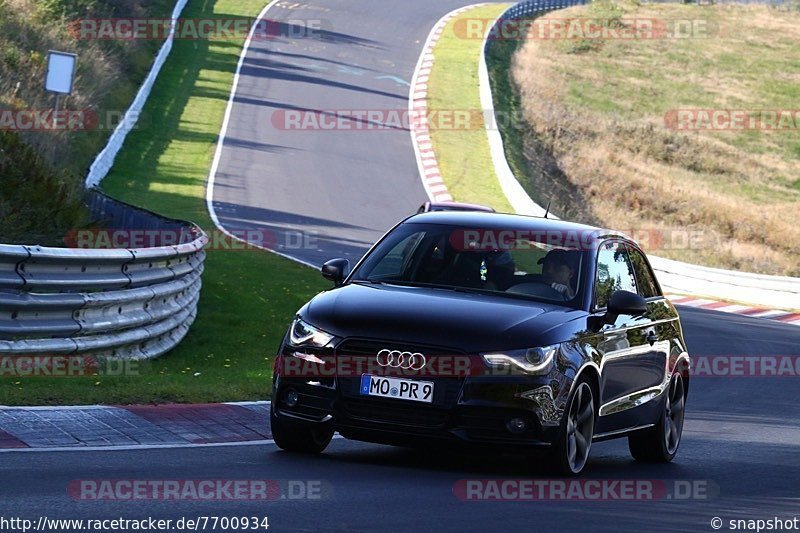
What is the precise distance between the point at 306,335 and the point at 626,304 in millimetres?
2121

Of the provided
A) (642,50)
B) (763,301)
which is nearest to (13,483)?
(763,301)

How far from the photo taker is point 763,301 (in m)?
31.2

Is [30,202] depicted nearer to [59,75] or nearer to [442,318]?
[59,75]

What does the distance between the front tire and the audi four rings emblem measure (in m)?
0.96

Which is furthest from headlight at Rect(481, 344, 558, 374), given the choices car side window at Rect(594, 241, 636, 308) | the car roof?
the car roof

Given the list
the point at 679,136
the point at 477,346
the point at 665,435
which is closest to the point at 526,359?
the point at 477,346

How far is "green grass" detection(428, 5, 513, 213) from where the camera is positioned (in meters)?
39.2

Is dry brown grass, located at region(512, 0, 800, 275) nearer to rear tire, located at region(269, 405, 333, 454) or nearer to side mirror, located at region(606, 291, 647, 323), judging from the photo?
side mirror, located at region(606, 291, 647, 323)

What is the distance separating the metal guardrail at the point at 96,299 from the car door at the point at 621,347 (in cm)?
460

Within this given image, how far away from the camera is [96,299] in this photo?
13.1m

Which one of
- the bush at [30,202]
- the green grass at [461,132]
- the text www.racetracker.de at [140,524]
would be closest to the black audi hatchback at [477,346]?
the text www.racetracker.de at [140,524]

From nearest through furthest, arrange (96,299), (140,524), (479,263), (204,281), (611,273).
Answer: (140,524)
(479,263)
(611,273)
(96,299)
(204,281)

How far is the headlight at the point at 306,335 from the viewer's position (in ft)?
29.7

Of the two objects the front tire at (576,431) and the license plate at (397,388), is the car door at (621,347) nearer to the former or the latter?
the front tire at (576,431)
